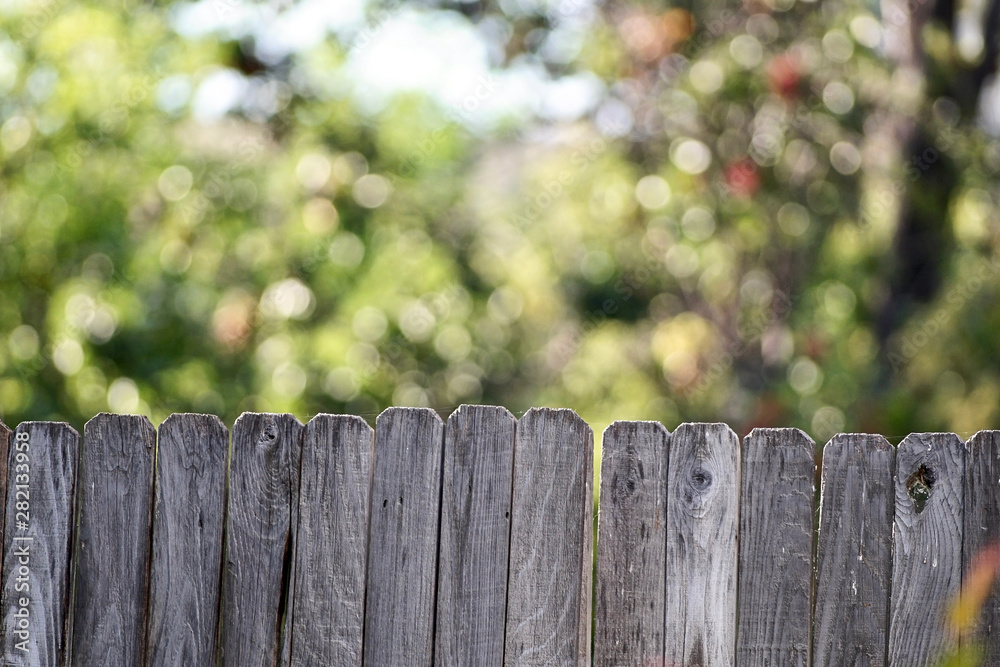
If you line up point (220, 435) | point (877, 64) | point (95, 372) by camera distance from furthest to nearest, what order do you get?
point (877, 64) → point (95, 372) → point (220, 435)

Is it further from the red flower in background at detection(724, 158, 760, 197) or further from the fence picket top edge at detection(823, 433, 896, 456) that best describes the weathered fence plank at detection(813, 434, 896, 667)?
the red flower in background at detection(724, 158, 760, 197)

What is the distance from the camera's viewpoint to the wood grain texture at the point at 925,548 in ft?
6.62

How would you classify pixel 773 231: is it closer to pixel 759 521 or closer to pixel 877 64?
pixel 877 64

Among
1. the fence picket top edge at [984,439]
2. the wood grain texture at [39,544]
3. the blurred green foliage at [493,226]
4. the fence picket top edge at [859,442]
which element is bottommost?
the wood grain texture at [39,544]

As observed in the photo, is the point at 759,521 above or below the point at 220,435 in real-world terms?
below

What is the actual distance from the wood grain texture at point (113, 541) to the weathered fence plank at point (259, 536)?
0.68 feet

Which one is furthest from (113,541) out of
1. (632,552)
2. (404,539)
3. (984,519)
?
(984,519)

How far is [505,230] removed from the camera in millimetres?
7871

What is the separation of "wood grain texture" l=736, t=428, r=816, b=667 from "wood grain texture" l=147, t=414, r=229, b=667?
3.99 ft

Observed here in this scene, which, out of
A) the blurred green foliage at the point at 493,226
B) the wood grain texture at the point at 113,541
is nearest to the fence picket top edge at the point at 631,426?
the wood grain texture at the point at 113,541

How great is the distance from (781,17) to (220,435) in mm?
5711

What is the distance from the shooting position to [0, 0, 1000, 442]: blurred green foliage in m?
4.95

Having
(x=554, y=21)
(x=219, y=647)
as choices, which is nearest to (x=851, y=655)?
(x=219, y=647)

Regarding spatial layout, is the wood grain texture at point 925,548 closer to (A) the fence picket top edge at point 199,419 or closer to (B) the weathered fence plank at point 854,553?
(B) the weathered fence plank at point 854,553
